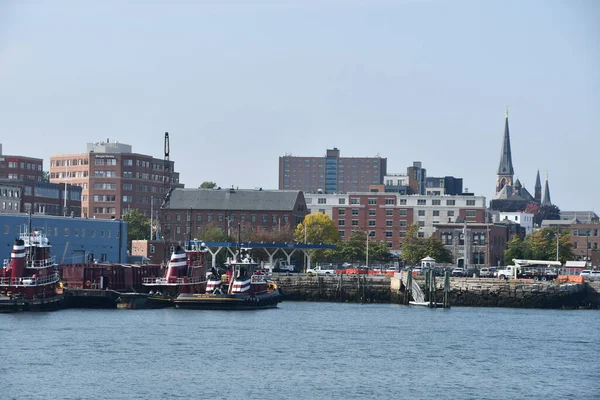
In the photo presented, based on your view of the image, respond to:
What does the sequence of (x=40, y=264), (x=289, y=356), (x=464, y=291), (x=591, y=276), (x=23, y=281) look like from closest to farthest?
(x=289, y=356), (x=23, y=281), (x=40, y=264), (x=464, y=291), (x=591, y=276)

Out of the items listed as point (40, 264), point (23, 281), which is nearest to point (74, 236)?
point (40, 264)

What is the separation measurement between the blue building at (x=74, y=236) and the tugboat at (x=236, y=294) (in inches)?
868

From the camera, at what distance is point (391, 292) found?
5536 inches

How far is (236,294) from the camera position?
386 ft

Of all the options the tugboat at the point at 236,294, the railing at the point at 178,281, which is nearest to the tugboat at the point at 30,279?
the tugboat at the point at 236,294

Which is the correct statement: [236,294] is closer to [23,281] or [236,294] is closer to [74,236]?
[23,281]

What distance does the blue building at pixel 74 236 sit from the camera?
13225cm

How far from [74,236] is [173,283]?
26.5 metres

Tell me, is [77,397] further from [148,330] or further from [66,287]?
[66,287]

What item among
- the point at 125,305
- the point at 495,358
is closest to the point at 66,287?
the point at 125,305

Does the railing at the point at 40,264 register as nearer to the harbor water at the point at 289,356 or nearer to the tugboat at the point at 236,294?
the harbor water at the point at 289,356

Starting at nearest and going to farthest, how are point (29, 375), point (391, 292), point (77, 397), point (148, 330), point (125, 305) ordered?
point (77, 397) < point (29, 375) < point (148, 330) < point (125, 305) < point (391, 292)

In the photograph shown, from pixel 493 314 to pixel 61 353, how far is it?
182 feet

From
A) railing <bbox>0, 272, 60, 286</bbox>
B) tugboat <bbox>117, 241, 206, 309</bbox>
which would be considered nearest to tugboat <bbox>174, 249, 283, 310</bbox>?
tugboat <bbox>117, 241, 206, 309</bbox>
